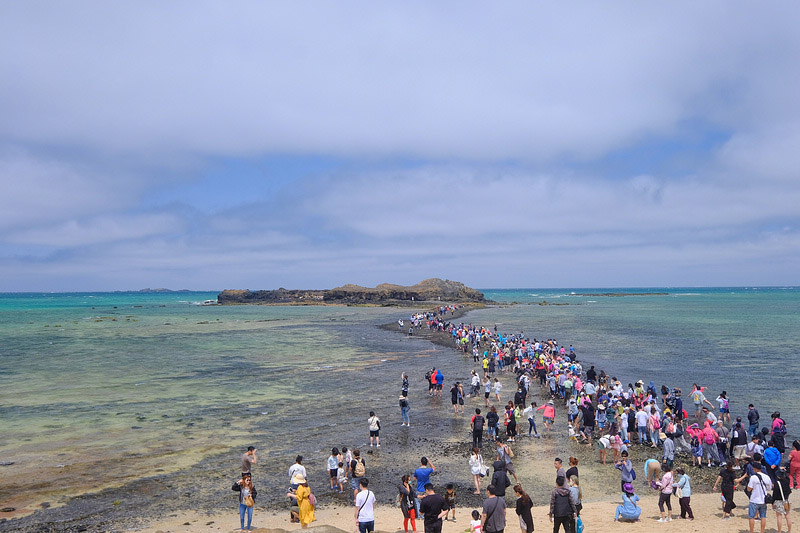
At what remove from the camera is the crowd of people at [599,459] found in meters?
10.8

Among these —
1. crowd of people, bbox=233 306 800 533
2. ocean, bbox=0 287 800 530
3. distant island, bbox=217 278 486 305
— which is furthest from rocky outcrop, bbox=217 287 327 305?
crowd of people, bbox=233 306 800 533

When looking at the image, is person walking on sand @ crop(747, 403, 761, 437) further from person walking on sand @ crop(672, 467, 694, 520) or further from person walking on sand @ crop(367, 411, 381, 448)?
person walking on sand @ crop(367, 411, 381, 448)

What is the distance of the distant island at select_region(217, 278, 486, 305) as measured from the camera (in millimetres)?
142500

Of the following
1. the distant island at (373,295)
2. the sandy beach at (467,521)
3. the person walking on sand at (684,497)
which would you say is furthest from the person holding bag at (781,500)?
the distant island at (373,295)

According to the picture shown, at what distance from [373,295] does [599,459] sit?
128 meters

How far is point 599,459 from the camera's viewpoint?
17109 mm


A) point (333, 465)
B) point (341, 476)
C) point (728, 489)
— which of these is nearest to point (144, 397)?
point (333, 465)

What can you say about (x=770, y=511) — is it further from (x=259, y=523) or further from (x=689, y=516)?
(x=259, y=523)

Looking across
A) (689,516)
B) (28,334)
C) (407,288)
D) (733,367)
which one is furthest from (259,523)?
(407,288)

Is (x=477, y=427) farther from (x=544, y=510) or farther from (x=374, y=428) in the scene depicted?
(x=544, y=510)

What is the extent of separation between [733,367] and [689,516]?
2658 centimetres

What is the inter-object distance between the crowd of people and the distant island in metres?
109

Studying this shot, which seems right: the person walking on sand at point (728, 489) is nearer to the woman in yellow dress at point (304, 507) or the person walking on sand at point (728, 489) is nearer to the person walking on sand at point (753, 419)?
the person walking on sand at point (753, 419)

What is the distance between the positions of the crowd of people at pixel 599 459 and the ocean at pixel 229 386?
283 centimetres
